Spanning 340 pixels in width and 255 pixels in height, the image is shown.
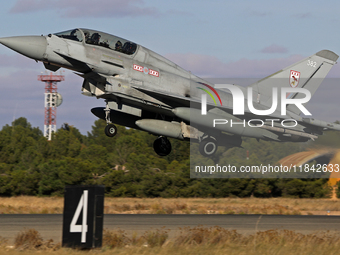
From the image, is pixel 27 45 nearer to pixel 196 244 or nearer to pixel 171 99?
pixel 171 99

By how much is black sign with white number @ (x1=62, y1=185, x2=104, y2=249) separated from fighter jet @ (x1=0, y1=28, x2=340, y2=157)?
6.91 meters

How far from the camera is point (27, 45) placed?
54.7ft

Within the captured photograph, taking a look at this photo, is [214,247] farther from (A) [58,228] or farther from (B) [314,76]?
(B) [314,76]

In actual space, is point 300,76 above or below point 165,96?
above

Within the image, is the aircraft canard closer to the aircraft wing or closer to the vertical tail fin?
the vertical tail fin

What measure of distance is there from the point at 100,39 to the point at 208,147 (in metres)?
6.79

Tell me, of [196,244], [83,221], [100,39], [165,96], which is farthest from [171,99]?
[83,221]

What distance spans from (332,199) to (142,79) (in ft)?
108

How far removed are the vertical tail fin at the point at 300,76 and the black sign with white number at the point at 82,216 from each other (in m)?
13.4

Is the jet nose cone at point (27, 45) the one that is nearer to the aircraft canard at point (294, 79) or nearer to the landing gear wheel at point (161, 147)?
the landing gear wheel at point (161, 147)

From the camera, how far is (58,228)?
57.7ft

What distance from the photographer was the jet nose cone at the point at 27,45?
16.7m

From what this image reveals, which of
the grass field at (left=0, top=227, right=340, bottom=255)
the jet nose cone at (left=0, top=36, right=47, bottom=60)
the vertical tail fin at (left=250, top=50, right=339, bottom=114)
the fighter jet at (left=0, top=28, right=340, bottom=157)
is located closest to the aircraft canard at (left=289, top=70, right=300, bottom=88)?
the vertical tail fin at (left=250, top=50, right=339, bottom=114)

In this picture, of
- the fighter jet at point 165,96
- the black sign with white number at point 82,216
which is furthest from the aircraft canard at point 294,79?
the black sign with white number at point 82,216
